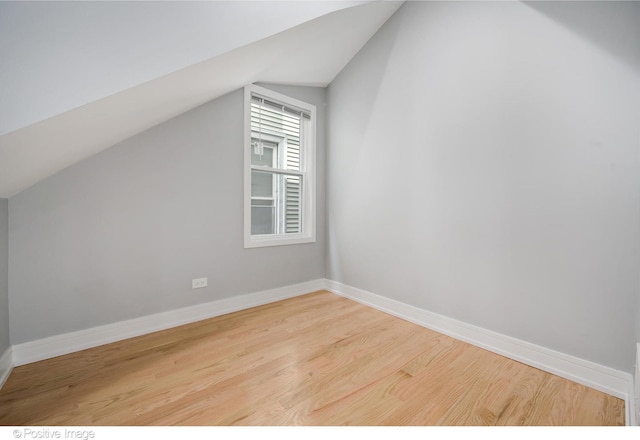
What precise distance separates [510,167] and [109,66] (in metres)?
2.42

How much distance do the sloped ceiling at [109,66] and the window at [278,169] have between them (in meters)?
0.90

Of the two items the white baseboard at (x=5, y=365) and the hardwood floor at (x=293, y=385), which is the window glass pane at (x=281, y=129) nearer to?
the hardwood floor at (x=293, y=385)

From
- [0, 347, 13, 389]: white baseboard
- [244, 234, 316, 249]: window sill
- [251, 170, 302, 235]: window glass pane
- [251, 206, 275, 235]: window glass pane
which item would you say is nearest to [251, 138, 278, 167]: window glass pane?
[251, 170, 302, 235]: window glass pane

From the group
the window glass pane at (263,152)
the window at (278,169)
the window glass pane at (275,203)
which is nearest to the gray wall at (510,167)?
the window at (278,169)

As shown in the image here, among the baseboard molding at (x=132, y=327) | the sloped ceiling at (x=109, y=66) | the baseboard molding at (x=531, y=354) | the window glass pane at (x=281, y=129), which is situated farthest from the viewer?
the window glass pane at (x=281, y=129)

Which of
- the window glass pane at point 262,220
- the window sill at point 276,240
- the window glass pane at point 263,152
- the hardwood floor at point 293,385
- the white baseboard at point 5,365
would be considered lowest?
the hardwood floor at point 293,385

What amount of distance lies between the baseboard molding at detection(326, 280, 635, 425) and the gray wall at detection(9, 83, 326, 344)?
160cm

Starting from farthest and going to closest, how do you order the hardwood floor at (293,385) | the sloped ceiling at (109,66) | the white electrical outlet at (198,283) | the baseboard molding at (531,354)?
the white electrical outlet at (198,283) < the baseboard molding at (531,354) < the hardwood floor at (293,385) < the sloped ceiling at (109,66)

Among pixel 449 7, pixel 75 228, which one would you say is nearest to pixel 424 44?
pixel 449 7

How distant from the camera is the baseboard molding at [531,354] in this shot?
1.44 metres

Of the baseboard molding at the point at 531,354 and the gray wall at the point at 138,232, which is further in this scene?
the gray wall at the point at 138,232

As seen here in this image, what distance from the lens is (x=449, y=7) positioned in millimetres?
2148

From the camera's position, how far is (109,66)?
1.02 m

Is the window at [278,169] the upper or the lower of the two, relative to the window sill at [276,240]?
upper
